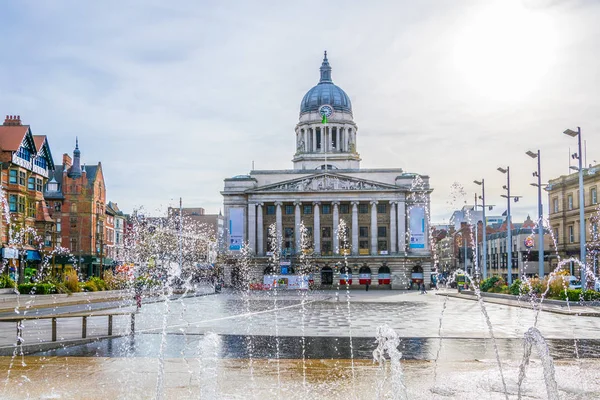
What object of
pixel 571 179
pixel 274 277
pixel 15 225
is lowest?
pixel 274 277

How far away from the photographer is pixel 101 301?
4531cm

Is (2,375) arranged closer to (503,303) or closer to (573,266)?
(503,303)

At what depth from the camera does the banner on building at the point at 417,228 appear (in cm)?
10056

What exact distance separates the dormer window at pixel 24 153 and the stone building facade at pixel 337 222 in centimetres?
4406

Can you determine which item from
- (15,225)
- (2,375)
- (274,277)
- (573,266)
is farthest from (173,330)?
(274,277)

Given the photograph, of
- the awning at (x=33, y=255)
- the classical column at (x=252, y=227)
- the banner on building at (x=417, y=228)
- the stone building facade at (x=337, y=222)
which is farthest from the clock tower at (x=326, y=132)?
the awning at (x=33, y=255)

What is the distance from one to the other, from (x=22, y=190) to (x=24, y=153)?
12.6ft

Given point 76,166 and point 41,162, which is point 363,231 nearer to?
point 76,166

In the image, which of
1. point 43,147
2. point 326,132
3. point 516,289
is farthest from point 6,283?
point 326,132

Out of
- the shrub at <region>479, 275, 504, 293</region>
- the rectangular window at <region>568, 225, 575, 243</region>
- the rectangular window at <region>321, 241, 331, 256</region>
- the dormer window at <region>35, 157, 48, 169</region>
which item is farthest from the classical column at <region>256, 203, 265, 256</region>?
the shrub at <region>479, 275, 504, 293</region>

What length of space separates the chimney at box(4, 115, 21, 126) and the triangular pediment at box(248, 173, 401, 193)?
46.4 m

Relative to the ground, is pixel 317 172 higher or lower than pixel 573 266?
higher

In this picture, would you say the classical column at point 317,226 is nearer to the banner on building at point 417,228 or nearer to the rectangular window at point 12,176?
the banner on building at point 417,228

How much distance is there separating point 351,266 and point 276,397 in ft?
305
